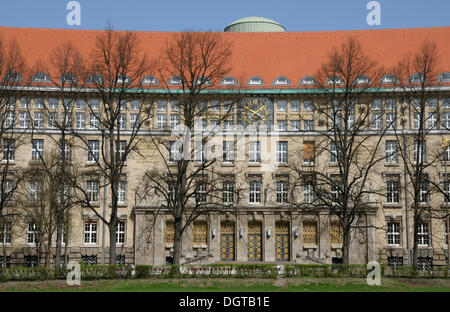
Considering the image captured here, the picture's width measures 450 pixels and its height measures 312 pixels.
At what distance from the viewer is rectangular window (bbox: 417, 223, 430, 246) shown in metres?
52.8

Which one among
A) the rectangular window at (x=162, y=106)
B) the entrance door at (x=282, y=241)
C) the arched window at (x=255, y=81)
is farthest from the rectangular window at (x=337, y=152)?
the rectangular window at (x=162, y=106)

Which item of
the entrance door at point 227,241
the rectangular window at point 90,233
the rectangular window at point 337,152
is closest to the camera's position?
the rectangular window at point 337,152

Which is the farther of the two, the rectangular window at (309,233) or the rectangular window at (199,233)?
the rectangular window at (199,233)

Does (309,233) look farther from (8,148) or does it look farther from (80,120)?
(8,148)

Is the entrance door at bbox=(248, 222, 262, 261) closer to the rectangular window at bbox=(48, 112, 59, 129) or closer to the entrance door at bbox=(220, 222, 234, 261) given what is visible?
the entrance door at bbox=(220, 222, 234, 261)

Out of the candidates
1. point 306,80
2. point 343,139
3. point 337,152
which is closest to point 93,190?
point 306,80

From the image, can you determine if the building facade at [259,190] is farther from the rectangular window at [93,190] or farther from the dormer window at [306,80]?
the dormer window at [306,80]

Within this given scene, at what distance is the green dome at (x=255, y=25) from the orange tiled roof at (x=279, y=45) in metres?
9.95

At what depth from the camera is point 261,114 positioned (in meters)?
55.0

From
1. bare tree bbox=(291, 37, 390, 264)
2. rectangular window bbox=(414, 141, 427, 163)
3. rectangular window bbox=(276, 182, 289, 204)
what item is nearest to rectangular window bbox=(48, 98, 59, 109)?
rectangular window bbox=(276, 182, 289, 204)

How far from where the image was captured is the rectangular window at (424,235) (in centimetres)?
5275

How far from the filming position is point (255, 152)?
54844 mm

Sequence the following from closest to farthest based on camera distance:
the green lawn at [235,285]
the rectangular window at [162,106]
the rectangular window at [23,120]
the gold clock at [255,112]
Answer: the green lawn at [235,285]
the rectangular window at [23,120]
the gold clock at [255,112]
the rectangular window at [162,106]
